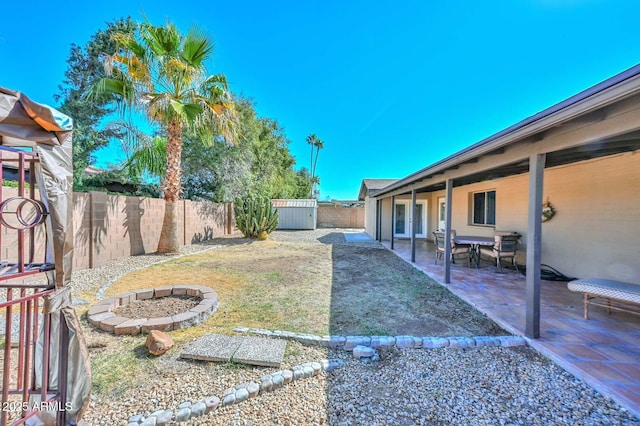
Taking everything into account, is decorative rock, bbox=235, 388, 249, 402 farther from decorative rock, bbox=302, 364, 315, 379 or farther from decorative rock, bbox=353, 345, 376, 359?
decorative rock, bbox=353, 345, 376, 359

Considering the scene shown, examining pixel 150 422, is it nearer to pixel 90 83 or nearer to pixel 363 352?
pixel 363 352

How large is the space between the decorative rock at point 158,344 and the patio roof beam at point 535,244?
4.26 meters

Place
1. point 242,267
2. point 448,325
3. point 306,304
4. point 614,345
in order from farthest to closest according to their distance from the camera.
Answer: point 242,267 < point 306,304 < point 448,325 < point 614,345

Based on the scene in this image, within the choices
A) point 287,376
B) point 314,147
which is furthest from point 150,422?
point 314,147

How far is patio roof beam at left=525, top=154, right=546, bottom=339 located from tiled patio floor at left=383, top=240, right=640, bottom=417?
0.70 ft

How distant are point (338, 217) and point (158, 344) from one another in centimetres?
2127

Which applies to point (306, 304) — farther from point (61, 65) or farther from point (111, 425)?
point (61, 65)

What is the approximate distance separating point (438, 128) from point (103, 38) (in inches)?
849

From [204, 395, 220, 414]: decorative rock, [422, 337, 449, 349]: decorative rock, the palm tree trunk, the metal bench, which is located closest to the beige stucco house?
[422, 337, 449, 349]: decorative rock

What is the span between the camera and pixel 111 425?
201 cm

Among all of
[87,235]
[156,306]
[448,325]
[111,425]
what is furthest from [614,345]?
[87,235]

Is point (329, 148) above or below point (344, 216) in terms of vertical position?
above

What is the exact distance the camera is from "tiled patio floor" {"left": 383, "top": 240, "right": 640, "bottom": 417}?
2.56m

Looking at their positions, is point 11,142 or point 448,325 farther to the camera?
point 448,325
